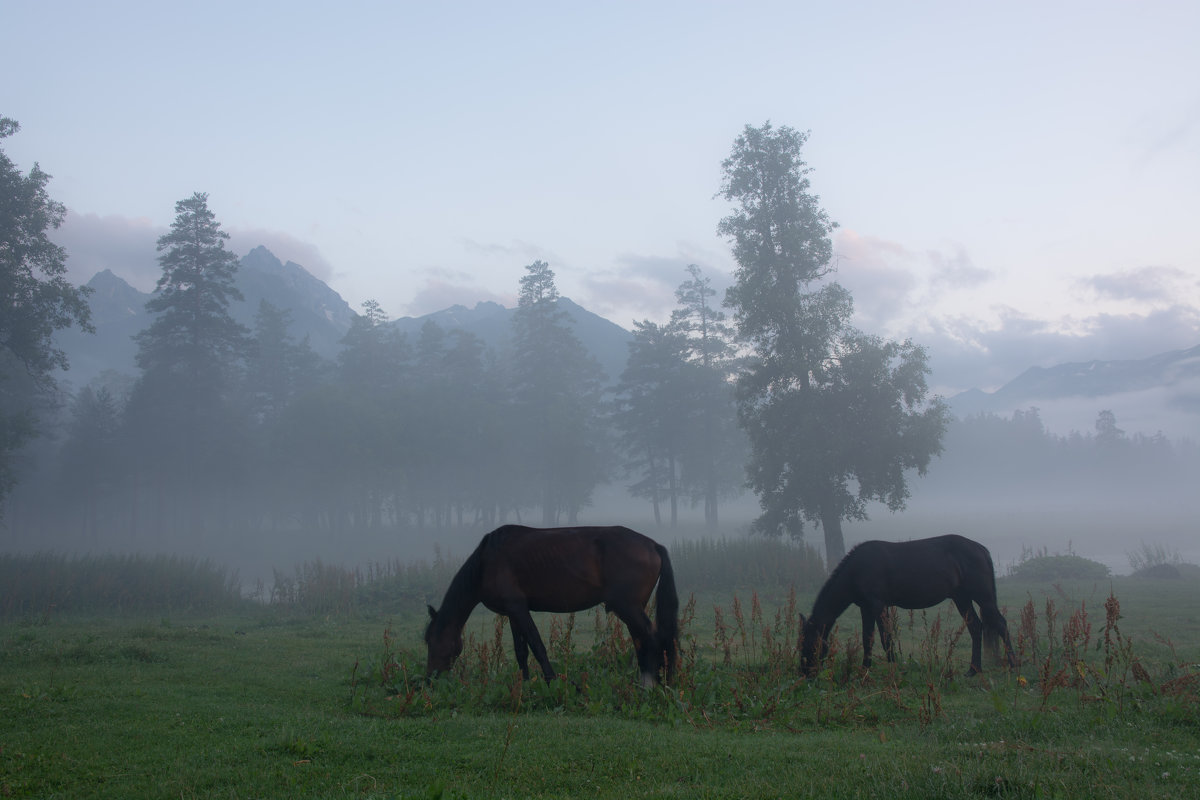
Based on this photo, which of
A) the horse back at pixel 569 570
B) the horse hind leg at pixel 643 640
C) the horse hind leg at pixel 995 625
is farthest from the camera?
the horse hind leg at pixel 995 625

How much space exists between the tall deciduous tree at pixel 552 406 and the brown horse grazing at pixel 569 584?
39603 mm

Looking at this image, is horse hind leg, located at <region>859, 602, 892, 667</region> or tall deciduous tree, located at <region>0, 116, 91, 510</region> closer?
horse hind leg, located at <region>859, 602, 892, 667</region>

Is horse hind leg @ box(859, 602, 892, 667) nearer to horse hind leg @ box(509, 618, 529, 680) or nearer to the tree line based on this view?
horse hind leg @ box(509, 618, 529, 680)

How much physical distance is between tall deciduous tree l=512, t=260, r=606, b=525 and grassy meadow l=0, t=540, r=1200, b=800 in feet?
119

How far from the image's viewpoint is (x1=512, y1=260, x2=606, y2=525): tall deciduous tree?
48.8 metres

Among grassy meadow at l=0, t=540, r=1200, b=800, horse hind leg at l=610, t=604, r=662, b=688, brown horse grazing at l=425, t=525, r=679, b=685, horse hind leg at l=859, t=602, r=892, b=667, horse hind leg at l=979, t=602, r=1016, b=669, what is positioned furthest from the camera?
horse hind leg at l=979, t=602, r=1016, b=669

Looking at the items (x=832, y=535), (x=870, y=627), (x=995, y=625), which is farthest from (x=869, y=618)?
(x=832, y=535)

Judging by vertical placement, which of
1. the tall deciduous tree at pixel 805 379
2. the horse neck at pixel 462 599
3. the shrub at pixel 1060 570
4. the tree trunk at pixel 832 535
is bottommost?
the shrub at pixel 1060 570

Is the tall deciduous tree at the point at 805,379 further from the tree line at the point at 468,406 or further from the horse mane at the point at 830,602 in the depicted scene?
the horse mane at the point at 830,602

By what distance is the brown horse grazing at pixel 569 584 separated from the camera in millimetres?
8141

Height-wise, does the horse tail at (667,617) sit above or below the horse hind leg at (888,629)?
above

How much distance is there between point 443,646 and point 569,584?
191 centimetres

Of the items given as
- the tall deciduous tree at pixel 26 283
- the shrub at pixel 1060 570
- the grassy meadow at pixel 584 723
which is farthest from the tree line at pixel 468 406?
the grassy meadow at pixel 584 723

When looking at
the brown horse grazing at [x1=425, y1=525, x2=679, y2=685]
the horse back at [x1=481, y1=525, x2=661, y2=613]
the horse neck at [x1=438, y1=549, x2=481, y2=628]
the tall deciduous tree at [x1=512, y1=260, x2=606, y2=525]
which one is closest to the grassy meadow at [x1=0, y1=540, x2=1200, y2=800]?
the brown horse grazing at [x1=425, y1=525, x2=679, y2=685]
